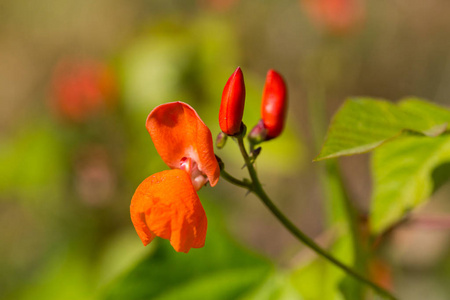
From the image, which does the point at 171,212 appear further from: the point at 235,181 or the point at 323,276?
the point at 323,276

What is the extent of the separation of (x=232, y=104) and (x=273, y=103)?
123 mm

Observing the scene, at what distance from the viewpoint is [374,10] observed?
3.87 m

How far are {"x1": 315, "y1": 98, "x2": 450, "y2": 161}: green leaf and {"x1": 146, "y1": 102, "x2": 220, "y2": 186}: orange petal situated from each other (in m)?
0.15

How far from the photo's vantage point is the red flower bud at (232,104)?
0.61 meters

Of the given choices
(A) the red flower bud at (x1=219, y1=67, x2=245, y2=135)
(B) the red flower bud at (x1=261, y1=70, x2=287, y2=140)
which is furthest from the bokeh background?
(A) the red flower bud at (x1=219, y1=67, x2=245, y2=135)

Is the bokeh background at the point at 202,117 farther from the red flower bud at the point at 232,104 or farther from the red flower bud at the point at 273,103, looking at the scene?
the red flower bud at the point at 232,104

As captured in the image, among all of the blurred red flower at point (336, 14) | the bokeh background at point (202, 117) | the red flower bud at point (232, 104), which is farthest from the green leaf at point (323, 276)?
the blurred red flower at point (336, 14)

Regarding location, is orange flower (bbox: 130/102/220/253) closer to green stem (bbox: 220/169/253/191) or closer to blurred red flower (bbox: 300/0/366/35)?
green stem (bbox: 220/169/253/191)

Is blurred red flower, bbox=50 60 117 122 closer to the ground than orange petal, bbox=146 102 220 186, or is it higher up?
higher up

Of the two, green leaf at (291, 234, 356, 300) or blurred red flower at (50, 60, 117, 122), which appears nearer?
green leaf at (291, 234, 356, 300)

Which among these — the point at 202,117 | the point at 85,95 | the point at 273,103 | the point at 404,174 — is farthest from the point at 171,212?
the point at 85,95

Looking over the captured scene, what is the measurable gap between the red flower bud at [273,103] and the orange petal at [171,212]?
0.18m

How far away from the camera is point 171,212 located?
0.59 m

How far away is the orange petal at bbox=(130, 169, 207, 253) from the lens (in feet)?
1.94
